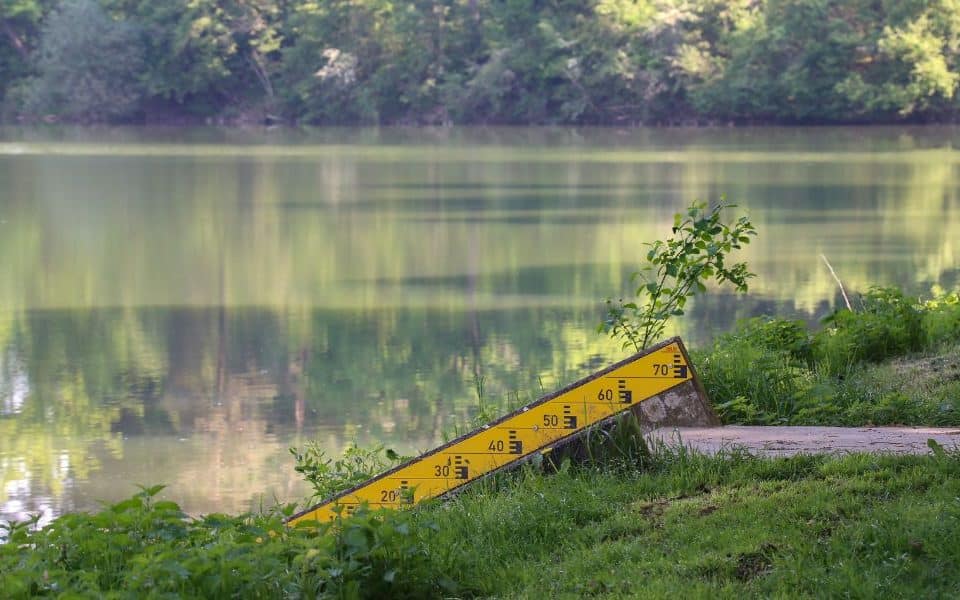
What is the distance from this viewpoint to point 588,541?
5.37 m

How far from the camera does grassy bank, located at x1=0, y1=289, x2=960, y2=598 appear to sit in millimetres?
4680

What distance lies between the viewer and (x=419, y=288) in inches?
723

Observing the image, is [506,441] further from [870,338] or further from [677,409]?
[870,338]

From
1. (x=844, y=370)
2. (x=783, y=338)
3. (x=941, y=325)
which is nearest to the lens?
(x=844, y=370)

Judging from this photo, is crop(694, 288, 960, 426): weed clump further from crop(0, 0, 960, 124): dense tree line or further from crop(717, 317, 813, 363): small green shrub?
crop(0, 0, 960, 124): dense tree line

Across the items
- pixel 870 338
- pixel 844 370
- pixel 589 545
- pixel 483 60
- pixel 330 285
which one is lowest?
pixel 330 285

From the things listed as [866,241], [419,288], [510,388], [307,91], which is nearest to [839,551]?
[510,388]

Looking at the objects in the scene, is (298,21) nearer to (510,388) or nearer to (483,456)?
(510,388)

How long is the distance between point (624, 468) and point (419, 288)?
1232cm

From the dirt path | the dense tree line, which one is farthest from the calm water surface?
the dense tree line

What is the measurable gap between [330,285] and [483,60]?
50255mm

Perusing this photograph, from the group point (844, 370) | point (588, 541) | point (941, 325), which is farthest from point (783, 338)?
point (588, 541)

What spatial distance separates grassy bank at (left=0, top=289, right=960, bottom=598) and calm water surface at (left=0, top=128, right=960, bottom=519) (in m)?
3.61

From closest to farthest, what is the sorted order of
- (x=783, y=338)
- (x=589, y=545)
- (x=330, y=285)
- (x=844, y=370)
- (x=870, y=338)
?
(x=589, y=545)
(x=844, y=370)
(x=870, y=338)
(x=783, y=338)
(x=330, y=285)
